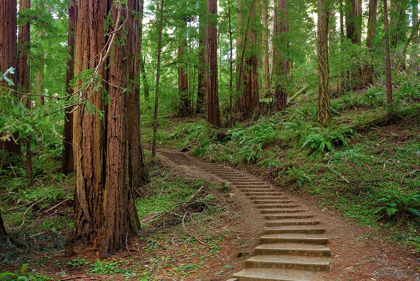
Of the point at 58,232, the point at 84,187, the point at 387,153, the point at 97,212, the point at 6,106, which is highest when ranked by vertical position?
the point at 6,106

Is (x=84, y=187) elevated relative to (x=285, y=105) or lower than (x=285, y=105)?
lower

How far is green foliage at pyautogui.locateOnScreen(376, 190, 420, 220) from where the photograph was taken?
6.10m

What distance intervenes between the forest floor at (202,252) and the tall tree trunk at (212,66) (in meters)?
7.61

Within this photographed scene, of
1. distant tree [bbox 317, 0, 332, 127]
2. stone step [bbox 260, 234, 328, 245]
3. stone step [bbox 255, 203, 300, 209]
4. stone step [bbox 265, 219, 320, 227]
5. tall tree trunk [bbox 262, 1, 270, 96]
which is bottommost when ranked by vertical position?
stone step [bbox 260, 234, 328, 245]

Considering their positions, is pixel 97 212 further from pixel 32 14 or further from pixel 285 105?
pixel 285 105

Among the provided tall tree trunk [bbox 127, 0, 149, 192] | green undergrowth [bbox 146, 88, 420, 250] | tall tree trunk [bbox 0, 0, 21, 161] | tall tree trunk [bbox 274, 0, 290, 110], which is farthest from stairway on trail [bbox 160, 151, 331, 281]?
tall tree trunk [bbox 0, 0, 21, 161]

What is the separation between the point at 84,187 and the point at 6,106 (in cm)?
271

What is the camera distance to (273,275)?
4.73m

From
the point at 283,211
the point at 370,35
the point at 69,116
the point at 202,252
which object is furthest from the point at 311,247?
the point at 370,35

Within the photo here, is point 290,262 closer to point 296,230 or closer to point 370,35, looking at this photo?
point 296,230

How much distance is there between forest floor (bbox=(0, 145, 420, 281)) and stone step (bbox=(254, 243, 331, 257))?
7.4 inches

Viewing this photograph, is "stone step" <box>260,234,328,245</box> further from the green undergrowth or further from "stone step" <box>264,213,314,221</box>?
the green undergrowth

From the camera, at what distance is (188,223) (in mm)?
7527

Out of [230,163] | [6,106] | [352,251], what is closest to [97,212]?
[6,106]
